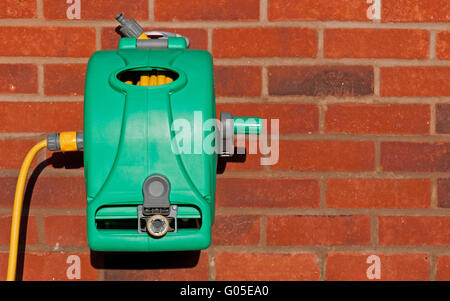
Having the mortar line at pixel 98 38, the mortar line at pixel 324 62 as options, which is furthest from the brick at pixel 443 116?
the mortar line at pixel 98 38

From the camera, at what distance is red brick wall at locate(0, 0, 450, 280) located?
4.01 ft

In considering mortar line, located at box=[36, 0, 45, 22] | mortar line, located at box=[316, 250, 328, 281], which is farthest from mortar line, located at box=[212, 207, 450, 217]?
mortar line, located at box=[36, 0, 45, 22]

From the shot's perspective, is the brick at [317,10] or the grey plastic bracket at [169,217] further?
the brick at [317,10]

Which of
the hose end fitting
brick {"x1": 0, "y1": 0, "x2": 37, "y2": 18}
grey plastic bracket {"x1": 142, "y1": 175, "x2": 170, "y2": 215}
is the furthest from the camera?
brick {"x1": 0, "y1": 0, "x2": 37, "y2": 18}

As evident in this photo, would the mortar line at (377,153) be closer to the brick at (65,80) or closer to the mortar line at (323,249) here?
the mortar line at (323,249)

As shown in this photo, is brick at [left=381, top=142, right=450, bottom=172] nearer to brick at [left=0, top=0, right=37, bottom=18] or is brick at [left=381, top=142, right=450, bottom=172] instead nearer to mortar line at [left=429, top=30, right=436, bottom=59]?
mortar line at [left=429, top=30, right=436, bottom=59]

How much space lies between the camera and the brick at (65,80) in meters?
1.22

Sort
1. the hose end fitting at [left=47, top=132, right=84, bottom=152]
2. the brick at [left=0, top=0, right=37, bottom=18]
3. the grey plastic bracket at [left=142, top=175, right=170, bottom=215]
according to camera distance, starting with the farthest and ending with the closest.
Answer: the brick at [left=0, top=0, right=37, bottom=18] → the hose end fitting at [left=47, top=132, right=84, bottom=152] → the grey plastic bracket at [left=142, top=175, right=170, bottom=215]

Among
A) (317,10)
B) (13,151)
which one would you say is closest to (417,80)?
(317,10)

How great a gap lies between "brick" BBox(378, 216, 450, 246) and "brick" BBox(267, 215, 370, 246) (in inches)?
1.9

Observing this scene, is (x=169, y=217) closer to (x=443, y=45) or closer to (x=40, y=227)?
(x=40, y=227)

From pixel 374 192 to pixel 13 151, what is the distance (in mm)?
946

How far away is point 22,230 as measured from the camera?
1.24 metres

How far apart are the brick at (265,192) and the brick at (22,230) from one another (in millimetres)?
486
